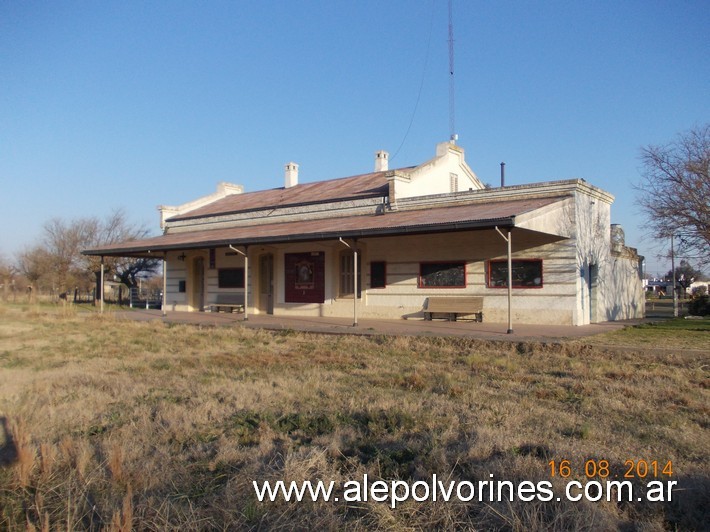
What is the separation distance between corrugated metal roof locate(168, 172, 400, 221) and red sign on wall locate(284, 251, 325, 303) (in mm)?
2361

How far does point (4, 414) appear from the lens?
6922 millimetres

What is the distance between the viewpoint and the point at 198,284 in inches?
1070

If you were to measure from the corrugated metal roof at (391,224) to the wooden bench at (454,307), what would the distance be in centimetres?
284

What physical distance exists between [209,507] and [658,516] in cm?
315

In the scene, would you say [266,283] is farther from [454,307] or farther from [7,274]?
[7,274]

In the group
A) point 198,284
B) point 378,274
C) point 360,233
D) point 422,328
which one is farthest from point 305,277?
point 422,328

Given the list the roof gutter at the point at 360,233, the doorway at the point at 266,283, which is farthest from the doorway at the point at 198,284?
the doorway at the point at 266,283

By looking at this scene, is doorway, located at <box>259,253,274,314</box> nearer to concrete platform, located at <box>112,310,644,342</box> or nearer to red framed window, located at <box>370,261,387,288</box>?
concrete platform, located at <box>112,310,644,342</box>

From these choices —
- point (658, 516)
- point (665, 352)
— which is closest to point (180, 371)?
point (658, 516)

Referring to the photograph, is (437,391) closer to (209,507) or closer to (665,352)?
(209,507)

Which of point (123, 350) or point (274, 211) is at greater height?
point (274, 211)

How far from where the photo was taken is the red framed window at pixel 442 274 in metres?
18.8

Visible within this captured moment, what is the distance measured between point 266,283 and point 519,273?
35.8 feet

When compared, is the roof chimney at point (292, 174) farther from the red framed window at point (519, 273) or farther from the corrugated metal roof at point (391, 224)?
the red framed window at point (519, 273)
